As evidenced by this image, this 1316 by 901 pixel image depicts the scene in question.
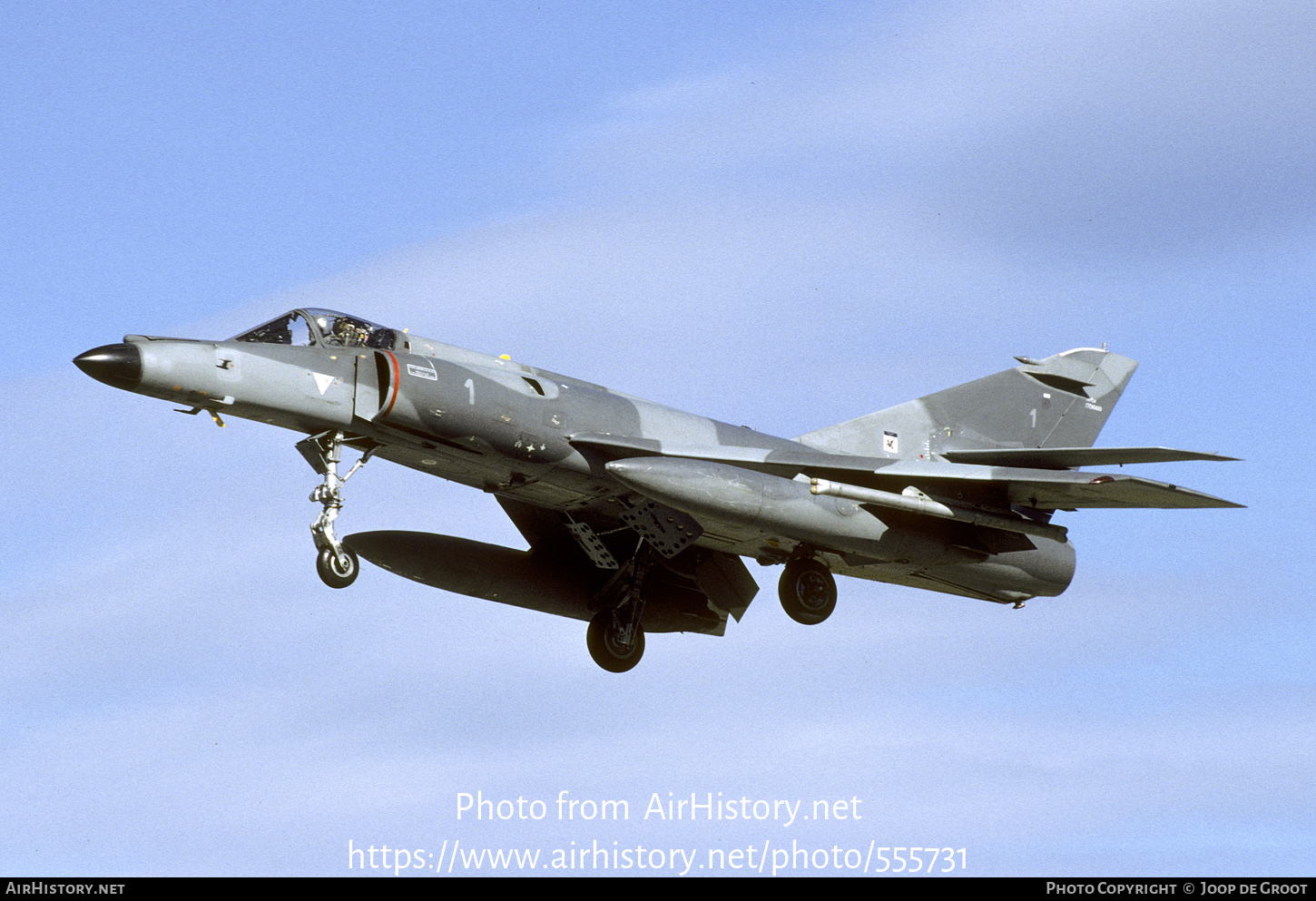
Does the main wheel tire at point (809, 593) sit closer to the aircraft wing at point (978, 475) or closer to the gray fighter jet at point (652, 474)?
the gray fighter jet at point (652, 474)

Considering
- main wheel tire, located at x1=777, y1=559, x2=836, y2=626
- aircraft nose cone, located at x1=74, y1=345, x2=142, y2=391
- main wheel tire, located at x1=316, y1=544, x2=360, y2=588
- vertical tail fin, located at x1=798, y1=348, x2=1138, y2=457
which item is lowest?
main wheel tire, located at x1=316, y1=544, x2=360, y2=588

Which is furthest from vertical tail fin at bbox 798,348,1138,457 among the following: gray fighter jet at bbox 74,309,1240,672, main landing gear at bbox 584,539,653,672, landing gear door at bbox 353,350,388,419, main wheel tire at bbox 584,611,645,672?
landing gear door at bbox 353,350,388,419

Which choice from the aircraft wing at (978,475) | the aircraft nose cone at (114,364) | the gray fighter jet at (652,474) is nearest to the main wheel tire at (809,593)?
the gray fighter jet at (652,474)

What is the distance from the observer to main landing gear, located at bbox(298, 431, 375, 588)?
18.6m

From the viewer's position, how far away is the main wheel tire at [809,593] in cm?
2097

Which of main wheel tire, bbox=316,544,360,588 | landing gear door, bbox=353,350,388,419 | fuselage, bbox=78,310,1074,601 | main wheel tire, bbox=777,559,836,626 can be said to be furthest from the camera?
main wheel tire, bbox=777,559,836,626

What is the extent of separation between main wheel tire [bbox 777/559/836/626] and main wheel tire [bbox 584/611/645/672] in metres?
2.59

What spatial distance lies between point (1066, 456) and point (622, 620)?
20.8 ft

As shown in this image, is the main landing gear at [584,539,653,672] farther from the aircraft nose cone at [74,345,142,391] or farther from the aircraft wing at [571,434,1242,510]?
the aircraft nose cone at [74,345,142,391]

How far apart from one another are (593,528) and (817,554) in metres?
3.03

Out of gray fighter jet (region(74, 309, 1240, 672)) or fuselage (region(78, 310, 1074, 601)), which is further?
gray fighter jet (region(74, 309, 1240, 672))
